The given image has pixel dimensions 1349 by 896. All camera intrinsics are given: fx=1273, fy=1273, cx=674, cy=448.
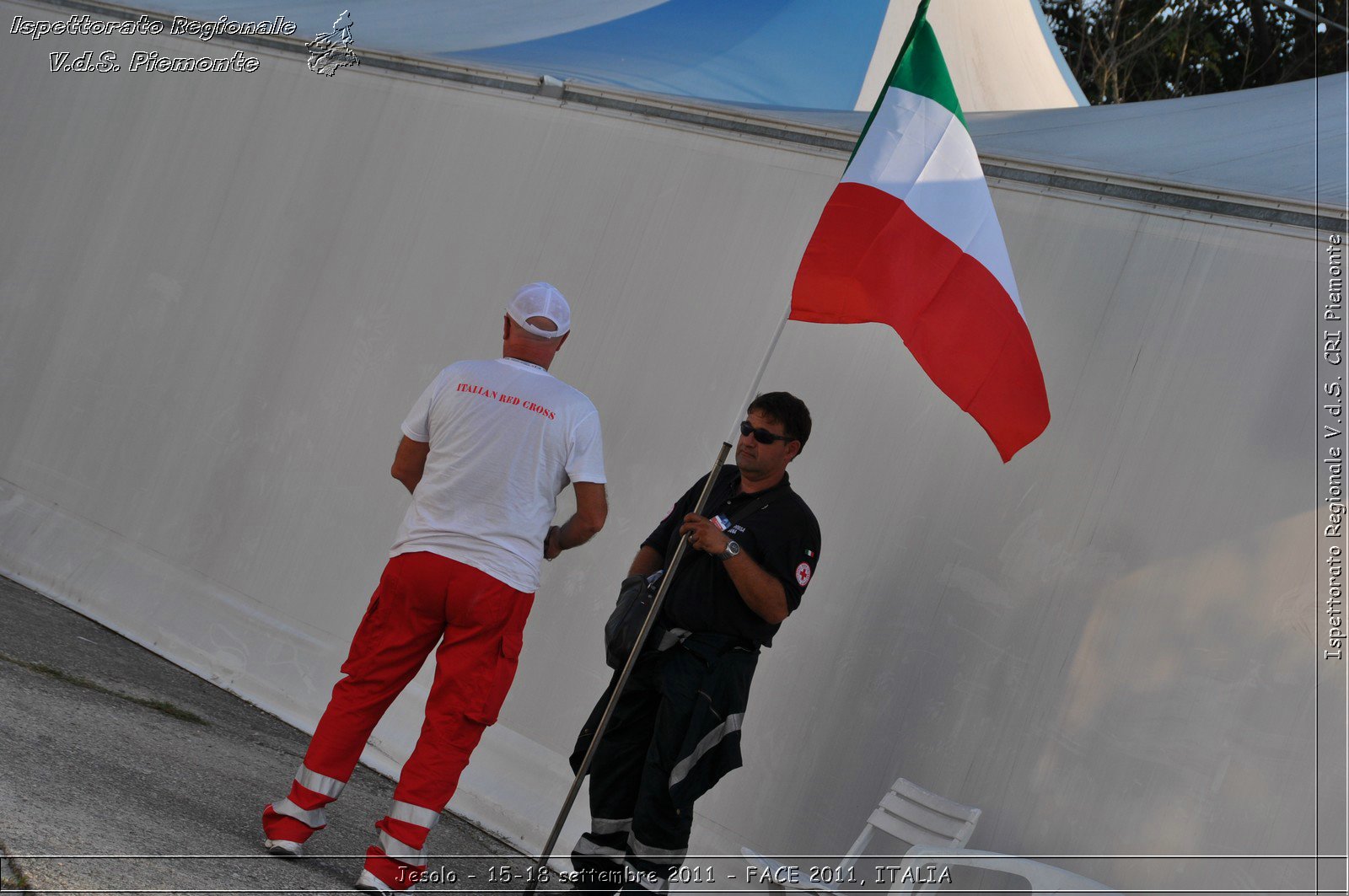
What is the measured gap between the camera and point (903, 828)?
3783 millimetres

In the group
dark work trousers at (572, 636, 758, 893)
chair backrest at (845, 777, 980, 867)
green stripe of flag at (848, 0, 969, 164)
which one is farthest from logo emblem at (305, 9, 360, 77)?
chair backrest at (845, 777, 980, 867)

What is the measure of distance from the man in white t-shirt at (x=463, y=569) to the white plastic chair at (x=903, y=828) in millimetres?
946

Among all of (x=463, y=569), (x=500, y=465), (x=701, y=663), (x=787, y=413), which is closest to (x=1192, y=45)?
(x=787, y=413)

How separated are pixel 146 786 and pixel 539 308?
1780 millimetres

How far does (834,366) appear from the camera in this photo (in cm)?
450

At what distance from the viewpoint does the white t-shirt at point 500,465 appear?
11.7ft

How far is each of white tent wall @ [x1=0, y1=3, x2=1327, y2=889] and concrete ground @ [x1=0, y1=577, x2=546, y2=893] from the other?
0.94 feet

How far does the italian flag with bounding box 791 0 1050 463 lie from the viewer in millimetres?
3557

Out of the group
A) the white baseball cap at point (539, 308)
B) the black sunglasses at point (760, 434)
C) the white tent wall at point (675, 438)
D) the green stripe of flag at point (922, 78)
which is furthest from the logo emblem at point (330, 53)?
the black sunglasses at point (760, 434)

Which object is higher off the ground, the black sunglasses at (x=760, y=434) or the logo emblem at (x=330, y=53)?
the logo emblem at (x=330, y=53)

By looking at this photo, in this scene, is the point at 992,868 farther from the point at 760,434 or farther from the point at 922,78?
the point at 922,78

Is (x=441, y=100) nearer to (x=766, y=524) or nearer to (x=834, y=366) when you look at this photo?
(x=834, y=366)

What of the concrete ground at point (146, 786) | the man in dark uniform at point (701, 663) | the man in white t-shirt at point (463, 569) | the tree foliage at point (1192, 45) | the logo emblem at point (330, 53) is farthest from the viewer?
the tree foliage at point (1192, 45)

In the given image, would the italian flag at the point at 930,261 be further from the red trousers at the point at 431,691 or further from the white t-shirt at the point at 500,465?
the red trousers at the point at 431,691
